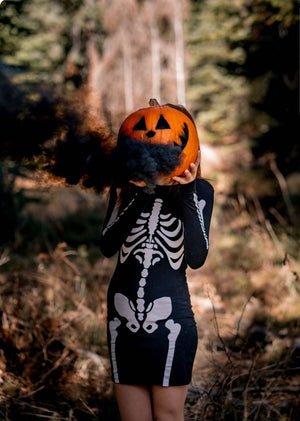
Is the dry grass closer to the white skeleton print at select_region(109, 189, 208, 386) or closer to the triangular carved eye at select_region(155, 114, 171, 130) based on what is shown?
the white skeleton print at select_region(109, 189, 208, 386)

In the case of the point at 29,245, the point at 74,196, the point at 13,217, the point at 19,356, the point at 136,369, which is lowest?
the point at 19,356

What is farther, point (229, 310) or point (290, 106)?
point (290, 106)

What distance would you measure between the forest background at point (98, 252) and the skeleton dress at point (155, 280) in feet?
1.50

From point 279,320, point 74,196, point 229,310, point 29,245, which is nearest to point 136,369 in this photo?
point 279,320

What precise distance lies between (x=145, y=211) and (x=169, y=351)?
26.9 inches

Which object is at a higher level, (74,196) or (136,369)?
(74,196)

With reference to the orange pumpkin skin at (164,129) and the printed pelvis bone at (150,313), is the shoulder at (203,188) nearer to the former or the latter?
the orange pumpkin skin at (164,129)

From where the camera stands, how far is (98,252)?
25.1 ft

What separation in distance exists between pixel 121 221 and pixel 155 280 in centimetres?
33

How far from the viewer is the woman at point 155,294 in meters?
2.00

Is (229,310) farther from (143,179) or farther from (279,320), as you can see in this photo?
(143,179)

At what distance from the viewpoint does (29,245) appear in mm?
6777

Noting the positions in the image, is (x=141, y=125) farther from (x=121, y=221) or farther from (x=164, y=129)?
(x=121, y=221)

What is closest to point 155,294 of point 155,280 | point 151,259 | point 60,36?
point 155,280
